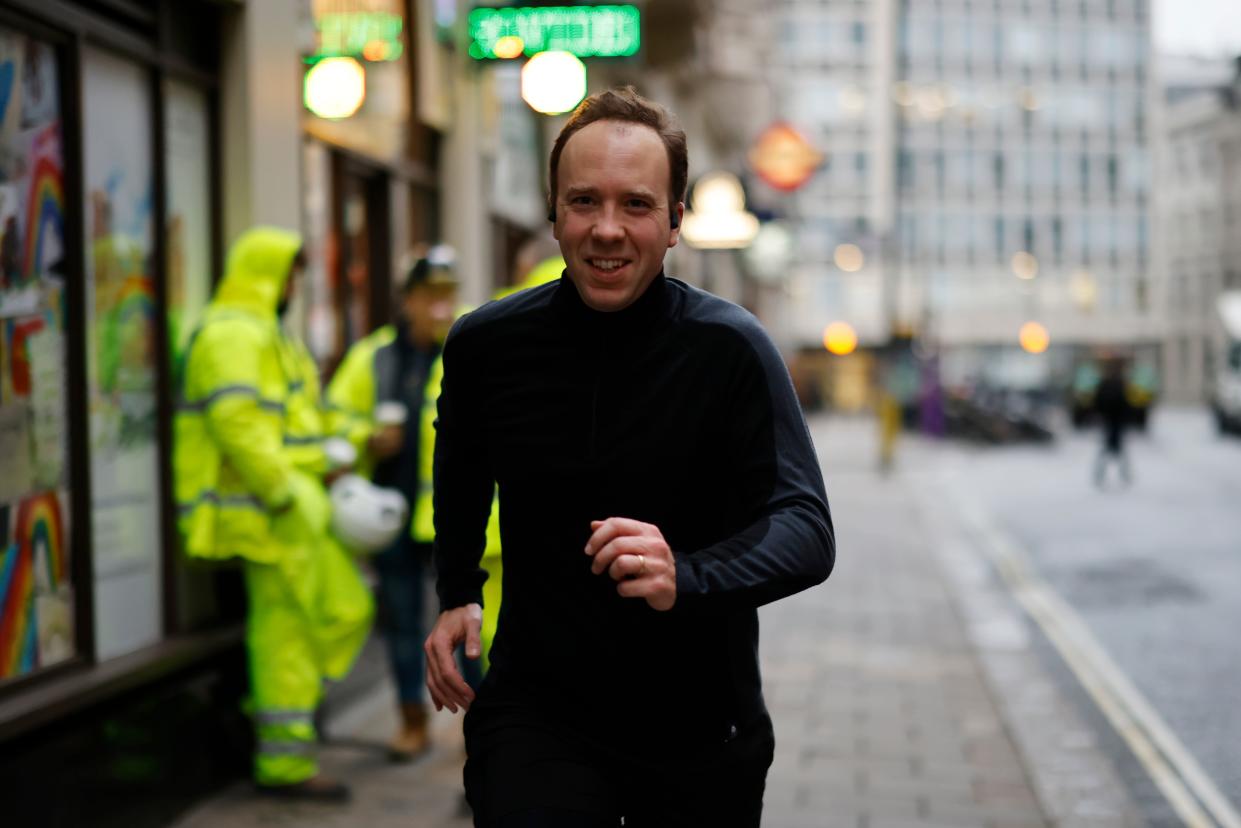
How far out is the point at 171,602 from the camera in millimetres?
5684

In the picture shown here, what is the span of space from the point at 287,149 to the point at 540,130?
663 cm

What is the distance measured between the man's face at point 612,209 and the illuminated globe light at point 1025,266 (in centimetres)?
7912

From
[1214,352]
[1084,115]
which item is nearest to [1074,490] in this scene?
[1214,352]

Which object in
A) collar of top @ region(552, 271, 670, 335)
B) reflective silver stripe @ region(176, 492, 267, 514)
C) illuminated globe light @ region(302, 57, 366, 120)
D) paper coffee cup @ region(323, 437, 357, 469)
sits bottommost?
reflective silver stripe @ region(176, 492, 267, 514)

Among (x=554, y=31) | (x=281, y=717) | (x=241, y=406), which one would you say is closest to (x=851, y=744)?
(x=281, y=717)

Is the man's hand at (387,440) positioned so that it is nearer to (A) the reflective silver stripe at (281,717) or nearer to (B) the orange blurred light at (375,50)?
(A) the reflective silver stripe at (281,717)

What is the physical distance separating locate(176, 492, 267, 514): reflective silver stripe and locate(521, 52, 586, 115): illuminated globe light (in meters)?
3.12

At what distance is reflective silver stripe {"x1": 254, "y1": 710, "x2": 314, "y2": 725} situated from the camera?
17.5ft

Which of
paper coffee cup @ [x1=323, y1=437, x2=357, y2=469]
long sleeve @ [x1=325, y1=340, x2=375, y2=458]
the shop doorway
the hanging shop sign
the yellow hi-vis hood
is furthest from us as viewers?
the hanging shop sign

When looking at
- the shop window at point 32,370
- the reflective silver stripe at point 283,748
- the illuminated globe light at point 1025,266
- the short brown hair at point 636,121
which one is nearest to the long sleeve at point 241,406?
the shop window at point 32,370

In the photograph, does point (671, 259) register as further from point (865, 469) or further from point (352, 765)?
point (352, 765)

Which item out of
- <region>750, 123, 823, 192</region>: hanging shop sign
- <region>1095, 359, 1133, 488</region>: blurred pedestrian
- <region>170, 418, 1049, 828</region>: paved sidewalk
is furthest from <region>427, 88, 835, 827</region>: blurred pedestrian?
<region>1095, 359, 1133, 488</region>: blurred pedestrian

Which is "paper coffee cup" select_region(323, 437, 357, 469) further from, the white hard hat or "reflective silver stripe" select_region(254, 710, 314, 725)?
"reflective silver stripe" select_region(254, 710, 314, 725)

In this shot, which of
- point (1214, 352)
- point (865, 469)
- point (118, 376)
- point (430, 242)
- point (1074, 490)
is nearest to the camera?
point (118, 376)
